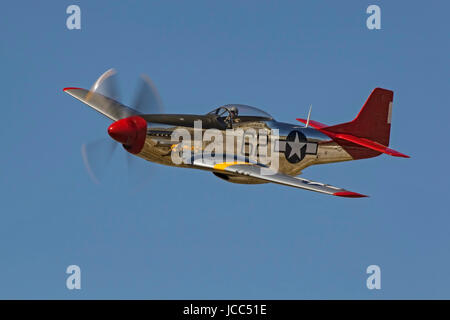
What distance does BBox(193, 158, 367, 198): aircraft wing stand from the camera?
A: 816 inches

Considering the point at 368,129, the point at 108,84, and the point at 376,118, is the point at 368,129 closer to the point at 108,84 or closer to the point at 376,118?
the point at 376,118

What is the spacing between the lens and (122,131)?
22859 millimetres

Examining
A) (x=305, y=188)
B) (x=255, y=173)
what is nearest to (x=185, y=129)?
(x=255, y=173)

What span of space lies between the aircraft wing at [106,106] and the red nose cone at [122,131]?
327 centimetres

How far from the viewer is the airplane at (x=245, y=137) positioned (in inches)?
908

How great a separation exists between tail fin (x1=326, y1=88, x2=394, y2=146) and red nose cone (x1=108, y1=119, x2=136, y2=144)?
326 inches

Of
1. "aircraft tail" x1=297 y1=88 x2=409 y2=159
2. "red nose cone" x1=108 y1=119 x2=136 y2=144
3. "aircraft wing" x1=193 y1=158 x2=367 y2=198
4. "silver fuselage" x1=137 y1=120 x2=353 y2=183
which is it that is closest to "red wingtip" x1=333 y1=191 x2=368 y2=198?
"aircraft wing" x1=193 y1=158 x2=367 y2=198

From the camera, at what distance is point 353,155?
2656 centimetres

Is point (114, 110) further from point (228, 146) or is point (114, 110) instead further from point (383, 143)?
point (383, 143)

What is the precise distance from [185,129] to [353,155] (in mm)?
6494

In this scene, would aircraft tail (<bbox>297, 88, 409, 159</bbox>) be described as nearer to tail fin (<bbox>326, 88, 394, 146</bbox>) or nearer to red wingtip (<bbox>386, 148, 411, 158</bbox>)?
tail fin (<bbox>326, 88, 394, 146</bbox>)

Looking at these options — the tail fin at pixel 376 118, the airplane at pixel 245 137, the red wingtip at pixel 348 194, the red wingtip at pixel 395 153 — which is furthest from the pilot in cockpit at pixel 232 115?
the red wingtip at pixel 395 153

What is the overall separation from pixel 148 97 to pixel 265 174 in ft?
15.3

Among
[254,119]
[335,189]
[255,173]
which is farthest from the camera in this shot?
[254,119]
